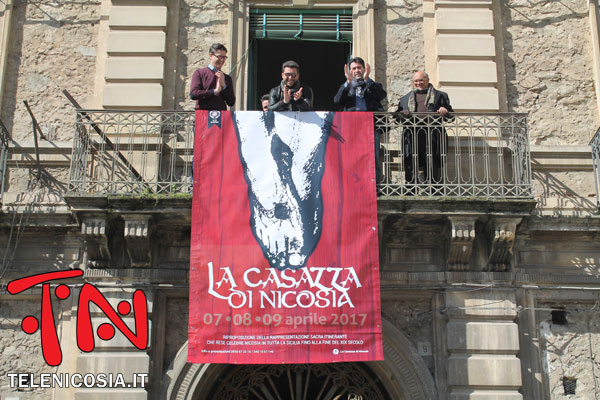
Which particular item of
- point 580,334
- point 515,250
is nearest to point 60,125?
point 515,250

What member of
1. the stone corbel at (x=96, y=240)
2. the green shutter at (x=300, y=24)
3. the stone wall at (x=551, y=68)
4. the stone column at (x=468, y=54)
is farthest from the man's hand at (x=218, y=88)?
the stone wall at (x=551, y=68)

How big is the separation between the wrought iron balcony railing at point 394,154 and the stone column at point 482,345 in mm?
1326

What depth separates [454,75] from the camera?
40.6ft

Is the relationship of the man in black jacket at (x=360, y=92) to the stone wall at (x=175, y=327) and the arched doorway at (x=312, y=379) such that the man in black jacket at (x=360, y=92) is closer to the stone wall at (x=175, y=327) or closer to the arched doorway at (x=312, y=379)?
the arched doorway at (x=312, y=379)

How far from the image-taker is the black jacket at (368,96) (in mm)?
11438

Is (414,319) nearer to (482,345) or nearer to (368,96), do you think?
(482,345)

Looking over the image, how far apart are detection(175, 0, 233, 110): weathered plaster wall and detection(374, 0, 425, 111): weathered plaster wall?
87.2 inches

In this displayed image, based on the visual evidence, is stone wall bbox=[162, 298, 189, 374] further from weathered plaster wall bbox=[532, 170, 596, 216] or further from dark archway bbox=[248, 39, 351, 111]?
dark archway bbox=[248, 39, 351, 111]

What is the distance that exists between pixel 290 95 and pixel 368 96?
1017 mm

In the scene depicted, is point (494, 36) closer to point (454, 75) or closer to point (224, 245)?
point (454, 75)

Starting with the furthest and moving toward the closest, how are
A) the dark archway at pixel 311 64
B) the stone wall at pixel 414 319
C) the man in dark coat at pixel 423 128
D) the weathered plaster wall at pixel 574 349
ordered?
1. the dark archway at pixel 311 64
2. the man in dark coat at pixel 423 128
3. the stone wall at pixel 414 319
4. the weathered plaster wall at pixel 574 349

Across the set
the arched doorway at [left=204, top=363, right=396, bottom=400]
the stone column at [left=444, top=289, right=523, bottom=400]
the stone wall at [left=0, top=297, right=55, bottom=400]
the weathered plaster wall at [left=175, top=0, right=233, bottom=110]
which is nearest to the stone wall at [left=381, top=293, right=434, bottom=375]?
the stone column at [left=444, top=289, right=523, bottom=400]

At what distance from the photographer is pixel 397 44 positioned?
12.8 metres

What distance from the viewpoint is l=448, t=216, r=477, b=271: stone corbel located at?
10.8 metres
